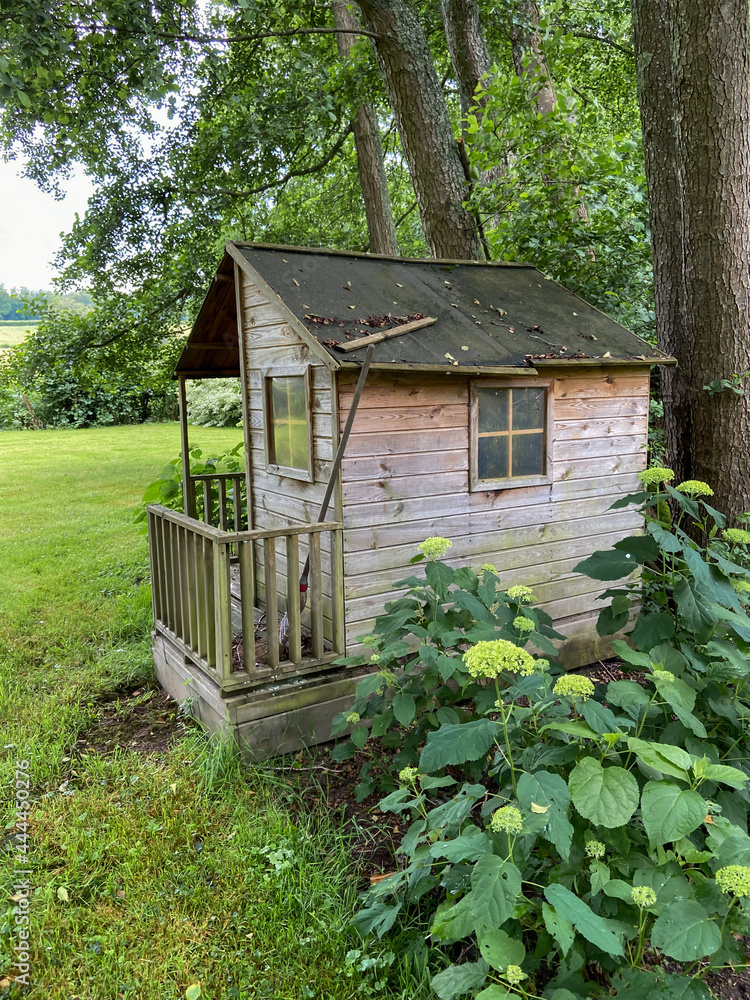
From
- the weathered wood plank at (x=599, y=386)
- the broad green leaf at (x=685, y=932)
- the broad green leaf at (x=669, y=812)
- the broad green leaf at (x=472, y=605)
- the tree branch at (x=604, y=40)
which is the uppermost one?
the tree branch at (x=604, y=40)

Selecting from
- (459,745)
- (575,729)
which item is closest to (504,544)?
(459,745)

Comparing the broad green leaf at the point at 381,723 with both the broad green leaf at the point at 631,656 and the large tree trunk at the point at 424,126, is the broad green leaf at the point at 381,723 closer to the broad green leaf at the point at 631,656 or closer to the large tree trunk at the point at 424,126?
the broad green leaf at the point at 631,656

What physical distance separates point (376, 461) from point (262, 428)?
1413mm

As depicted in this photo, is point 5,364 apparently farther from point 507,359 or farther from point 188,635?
point 507,359

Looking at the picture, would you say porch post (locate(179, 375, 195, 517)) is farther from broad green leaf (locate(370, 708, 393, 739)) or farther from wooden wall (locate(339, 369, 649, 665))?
broad green leaf (locate(370, 708, 393, 739))

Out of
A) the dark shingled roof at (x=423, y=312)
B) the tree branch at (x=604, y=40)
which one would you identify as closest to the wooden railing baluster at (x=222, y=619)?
the dark shingled roof at (x=423, y=312)

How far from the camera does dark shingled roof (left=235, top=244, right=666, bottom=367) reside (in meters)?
4.45

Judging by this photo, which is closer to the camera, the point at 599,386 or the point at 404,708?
the point at 404,708

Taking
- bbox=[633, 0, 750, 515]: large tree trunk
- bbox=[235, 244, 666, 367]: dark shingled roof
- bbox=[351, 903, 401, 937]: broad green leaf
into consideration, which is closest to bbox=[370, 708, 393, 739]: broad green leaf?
bbox=[351, 903, 401, 937]: broad green leaf

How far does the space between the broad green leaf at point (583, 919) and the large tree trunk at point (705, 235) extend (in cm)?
418

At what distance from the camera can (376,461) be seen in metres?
4.43

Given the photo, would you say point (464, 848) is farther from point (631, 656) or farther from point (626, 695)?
point (631, 656)

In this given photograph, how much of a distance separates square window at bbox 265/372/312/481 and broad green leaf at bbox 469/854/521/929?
9.75 feet

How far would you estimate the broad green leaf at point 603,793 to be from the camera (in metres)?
2.14
